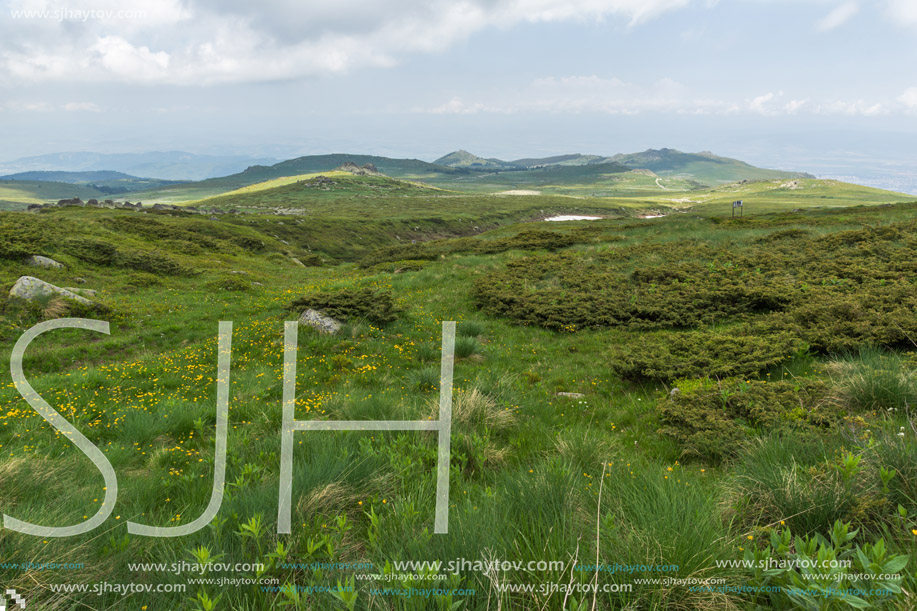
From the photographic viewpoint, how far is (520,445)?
585 centimetres

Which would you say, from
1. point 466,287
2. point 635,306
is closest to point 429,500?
point 635,306

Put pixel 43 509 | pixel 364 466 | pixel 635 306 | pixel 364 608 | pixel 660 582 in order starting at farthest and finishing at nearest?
pixel 635 306 < pixel 364 466 < pixel 43 509 < pixel 660 582 < pixel 364 608

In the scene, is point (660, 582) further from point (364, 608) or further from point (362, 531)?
point (362, 531)

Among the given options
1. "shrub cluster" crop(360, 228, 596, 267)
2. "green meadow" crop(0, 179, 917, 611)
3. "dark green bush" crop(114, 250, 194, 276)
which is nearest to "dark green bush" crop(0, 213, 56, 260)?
"dark green bush" crop(114, 250, 194, 276)

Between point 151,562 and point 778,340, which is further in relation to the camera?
point 778,340

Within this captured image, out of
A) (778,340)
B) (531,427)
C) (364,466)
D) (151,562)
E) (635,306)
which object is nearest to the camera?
(151,562)

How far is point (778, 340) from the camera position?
8492 mm

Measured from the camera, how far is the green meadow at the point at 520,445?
2475 millimetres

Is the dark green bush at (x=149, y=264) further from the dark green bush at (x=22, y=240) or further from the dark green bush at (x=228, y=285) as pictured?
the dark green bush at (x=228, y=285)

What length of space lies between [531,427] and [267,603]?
4.57 metres

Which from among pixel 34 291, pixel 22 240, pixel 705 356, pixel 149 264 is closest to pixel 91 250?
pixel 22 240

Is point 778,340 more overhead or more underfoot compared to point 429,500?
more overhead

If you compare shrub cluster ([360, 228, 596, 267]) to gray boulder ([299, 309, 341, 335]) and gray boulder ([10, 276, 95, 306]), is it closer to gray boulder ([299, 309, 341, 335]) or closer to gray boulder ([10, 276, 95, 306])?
gray boulder ([299, 309, 341, 335])

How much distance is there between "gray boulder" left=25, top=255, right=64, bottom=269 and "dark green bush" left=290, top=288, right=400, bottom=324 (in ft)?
55.6
